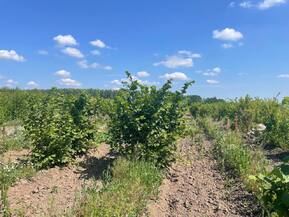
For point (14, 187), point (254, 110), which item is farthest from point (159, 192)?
point (254, 110)

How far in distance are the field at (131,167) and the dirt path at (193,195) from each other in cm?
2

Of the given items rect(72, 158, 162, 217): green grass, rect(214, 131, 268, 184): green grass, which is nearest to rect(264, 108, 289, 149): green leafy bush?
rect(214, 131, 268, 184): green grass

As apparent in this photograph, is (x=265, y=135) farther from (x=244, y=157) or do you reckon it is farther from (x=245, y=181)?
(x=245, y=181)

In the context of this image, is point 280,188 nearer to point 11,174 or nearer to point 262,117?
point 11,174

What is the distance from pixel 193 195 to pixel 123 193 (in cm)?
168

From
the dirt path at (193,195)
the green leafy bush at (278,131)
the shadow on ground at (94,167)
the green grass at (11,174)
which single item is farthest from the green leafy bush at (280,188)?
the green leafy bush at (278,131)

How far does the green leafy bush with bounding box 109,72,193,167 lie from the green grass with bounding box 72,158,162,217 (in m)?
0.88


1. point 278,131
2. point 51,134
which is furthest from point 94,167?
point 278,131

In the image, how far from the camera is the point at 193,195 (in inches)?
291

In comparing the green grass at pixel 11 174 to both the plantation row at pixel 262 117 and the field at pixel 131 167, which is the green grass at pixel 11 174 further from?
the plantation row at pixel 262 117

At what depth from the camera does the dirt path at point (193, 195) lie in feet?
21.1

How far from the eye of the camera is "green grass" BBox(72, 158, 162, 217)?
5.43 metres

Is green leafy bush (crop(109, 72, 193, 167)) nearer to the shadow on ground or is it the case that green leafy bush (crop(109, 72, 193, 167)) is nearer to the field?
the field

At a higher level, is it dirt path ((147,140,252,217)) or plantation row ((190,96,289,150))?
plantation row ((190,96,289,150))
